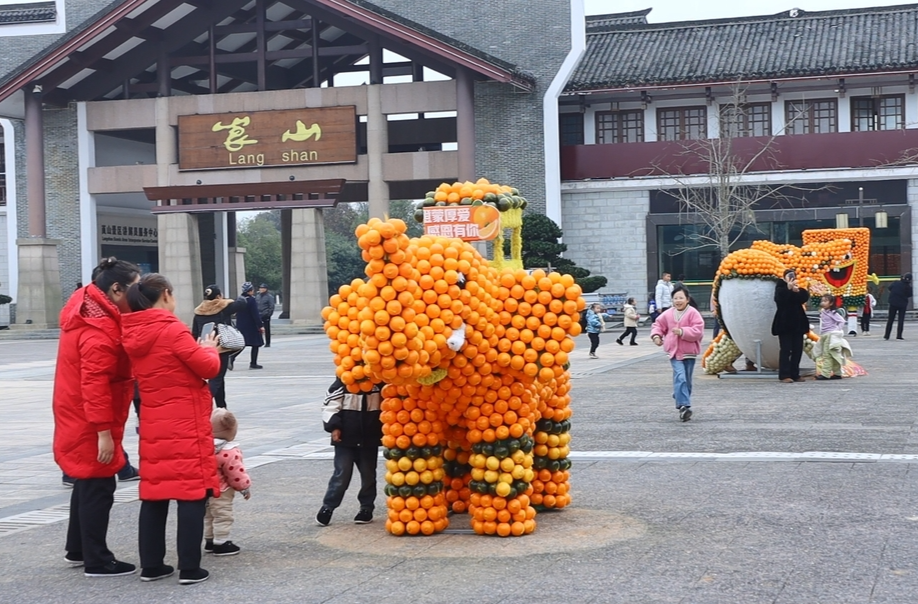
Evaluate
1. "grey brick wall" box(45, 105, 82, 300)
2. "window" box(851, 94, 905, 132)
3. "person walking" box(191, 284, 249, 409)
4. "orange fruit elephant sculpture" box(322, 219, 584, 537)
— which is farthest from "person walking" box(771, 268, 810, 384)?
"grey brick wall" box(45, 105, 82, 300)

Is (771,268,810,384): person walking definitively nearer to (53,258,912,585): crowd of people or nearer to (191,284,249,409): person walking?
(191,284,249,409): person walking

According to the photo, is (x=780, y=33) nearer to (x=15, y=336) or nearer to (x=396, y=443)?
(x=15, y=336)

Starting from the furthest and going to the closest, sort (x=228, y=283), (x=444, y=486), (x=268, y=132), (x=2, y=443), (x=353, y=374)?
(x=228, y=283) < (x=268, y=132) < (x=2, y=443) < (x=444, y=486) < (x=353, y=374)

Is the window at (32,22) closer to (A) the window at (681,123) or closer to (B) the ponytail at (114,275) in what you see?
(A) the window at (681,123)

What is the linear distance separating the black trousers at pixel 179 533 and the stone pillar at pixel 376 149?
97.5 feet

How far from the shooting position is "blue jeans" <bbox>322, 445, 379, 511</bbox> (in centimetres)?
760

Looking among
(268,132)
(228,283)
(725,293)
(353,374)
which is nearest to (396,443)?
(353,374)

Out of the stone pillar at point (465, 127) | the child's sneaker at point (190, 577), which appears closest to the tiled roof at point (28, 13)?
the stone pillar at point (465, 127)

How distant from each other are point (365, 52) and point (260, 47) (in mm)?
3382

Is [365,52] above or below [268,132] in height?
above

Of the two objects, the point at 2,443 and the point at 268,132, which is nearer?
the point at 2,443

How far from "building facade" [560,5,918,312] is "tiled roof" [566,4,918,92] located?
6 cm

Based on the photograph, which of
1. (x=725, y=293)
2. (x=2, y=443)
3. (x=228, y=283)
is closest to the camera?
(x=2, y=443)

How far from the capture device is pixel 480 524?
717 cm
